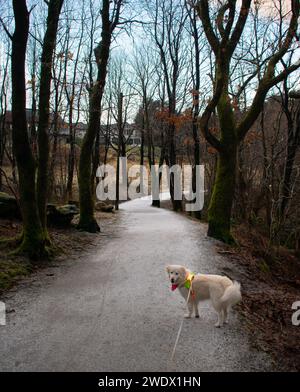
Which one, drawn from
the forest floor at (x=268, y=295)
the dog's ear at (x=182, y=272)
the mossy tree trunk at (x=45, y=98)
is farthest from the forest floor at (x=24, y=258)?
the forest floor at (x=268, y=295)

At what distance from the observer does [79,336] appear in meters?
5.13

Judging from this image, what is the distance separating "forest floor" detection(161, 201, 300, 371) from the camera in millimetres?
5027

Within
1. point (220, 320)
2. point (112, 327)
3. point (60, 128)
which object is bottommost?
point (112, 327)

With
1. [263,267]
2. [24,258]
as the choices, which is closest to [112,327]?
[24,258]

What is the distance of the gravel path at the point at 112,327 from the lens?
14.7 feet

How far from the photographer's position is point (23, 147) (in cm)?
866

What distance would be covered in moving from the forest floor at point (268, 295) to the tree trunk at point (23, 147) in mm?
4614

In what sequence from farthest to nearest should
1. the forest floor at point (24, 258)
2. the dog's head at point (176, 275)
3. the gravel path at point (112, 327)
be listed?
the forest floor at point (24, 258) → the dog's head at point (176, 275) → the gravel path at point (112, 327)

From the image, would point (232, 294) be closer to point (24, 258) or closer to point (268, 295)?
point (268, 295)

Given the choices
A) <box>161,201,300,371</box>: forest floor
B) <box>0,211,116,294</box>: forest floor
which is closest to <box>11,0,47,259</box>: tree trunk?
<box>0,211,116,294</box>: forest floor

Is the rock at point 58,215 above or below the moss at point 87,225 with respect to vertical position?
above

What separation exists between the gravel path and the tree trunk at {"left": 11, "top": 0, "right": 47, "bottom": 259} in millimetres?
1000

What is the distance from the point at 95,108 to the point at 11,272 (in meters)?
7.18

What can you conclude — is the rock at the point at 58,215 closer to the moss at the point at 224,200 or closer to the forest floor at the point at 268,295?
the moss at the point at 224,200
